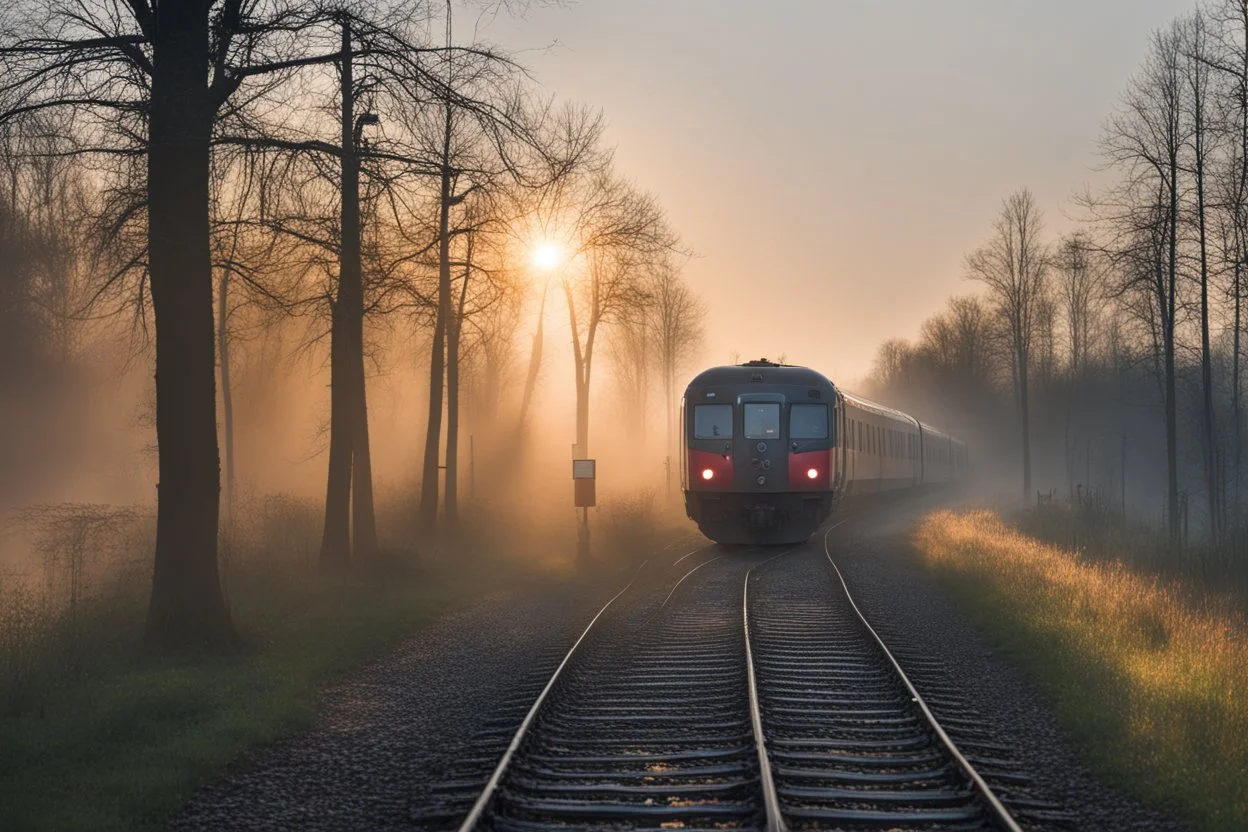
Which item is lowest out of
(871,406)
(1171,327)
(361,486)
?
(361,486)

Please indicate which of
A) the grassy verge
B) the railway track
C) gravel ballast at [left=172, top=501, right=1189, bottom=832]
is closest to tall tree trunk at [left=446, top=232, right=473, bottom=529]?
gravel ballast at [left=172, top=501, right=1189, bottom=832]

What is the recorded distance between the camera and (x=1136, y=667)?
35.7ft

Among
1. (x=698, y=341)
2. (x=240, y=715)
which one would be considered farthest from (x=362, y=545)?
(x=698, y=341)

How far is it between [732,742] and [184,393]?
22.3 feet

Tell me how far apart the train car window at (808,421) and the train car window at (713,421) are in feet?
4.05

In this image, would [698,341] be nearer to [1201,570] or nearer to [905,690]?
[1201,570]

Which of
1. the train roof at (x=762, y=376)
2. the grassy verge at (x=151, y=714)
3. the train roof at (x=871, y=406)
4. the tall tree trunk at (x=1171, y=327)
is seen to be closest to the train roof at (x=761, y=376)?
the train roof at (x=762, y=376)

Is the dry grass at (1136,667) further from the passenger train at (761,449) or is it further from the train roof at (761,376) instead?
the train roof at (761,376)

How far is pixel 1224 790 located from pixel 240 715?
22.7ft

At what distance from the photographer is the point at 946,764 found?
7637 mm

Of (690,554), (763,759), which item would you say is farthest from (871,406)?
(763,759)

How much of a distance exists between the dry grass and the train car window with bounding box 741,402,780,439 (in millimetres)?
4820

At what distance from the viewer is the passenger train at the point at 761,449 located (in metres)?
23.8

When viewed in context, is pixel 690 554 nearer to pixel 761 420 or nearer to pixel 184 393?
pixel 761 420
